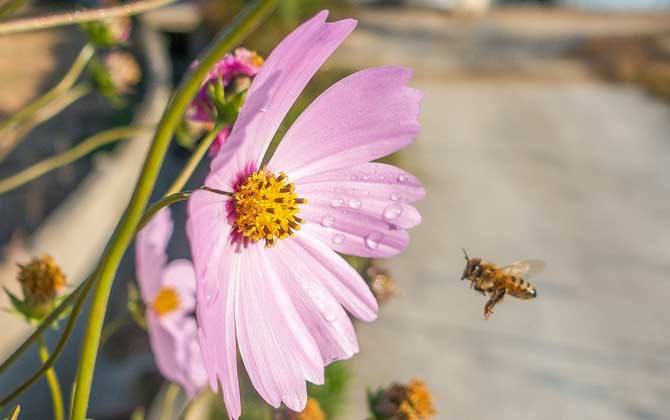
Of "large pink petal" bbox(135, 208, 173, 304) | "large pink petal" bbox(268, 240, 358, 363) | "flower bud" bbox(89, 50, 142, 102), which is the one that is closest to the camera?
"large pink petal" bbox(268, 240, 358, 363)

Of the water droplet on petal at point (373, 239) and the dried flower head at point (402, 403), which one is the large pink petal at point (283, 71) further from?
the dried flower head at point (402, 403)

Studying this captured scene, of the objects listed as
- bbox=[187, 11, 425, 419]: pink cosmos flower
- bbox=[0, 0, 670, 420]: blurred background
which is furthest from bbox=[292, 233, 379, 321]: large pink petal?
bbox=[0, 0, 670, 420]: blurred background

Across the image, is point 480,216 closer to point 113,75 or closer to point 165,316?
point 113,75

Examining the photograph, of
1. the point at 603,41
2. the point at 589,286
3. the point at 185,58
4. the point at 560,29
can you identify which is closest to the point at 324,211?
the point at 589,286

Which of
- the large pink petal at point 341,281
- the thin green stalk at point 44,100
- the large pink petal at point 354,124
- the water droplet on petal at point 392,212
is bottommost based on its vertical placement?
the large pink petal at point 341,281

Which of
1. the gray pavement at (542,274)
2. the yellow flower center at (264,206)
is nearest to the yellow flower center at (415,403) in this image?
the yellow flower center at (264,206)

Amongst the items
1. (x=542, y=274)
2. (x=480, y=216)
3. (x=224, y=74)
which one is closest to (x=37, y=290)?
(x=224, y=74)

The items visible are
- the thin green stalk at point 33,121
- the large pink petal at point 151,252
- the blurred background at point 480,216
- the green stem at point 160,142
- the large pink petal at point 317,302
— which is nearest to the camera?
the green stem at point 160,142

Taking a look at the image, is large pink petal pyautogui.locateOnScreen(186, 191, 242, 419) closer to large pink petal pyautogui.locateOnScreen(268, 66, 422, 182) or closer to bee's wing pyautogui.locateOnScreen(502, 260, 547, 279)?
large pink petal pyautogui.locateOnScreen(268, 66, 422, 182)
